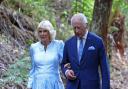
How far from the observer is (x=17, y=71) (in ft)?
36.2

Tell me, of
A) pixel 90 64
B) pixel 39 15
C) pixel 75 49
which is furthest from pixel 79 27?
pixel 39 15

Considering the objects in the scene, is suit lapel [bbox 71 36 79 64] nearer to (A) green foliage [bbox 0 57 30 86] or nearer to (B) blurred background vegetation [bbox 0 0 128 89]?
(B) blurred background vegetation [bbox 0 0 128 89]

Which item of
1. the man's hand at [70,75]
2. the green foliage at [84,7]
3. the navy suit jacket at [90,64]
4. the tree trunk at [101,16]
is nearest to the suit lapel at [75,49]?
the navy suit jacket at [90,64]

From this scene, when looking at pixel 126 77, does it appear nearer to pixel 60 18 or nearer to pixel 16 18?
pixel 60 18

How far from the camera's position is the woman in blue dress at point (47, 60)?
23.8ft

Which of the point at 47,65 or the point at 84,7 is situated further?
the point at 84,7

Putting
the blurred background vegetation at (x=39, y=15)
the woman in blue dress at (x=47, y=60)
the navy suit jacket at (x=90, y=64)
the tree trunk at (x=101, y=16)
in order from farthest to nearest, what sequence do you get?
the tree trunk at (x=101, y=16), the blurred background vegetation at (x=39, y=15), the woman in blue dress at (x=47, y=60), the navy suit jacket at (x=90, y=64)

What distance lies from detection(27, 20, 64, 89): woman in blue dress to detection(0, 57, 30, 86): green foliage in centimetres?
320

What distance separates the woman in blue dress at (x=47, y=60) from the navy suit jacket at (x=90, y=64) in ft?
1.09

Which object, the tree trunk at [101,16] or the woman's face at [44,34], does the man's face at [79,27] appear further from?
the tree trunk at [101,16]

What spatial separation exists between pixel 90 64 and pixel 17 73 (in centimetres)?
441

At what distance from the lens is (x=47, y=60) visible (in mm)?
7250

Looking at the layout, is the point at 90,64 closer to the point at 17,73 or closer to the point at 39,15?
the point at 17,73

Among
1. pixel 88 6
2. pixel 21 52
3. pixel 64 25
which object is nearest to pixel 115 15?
pixel 88 6
